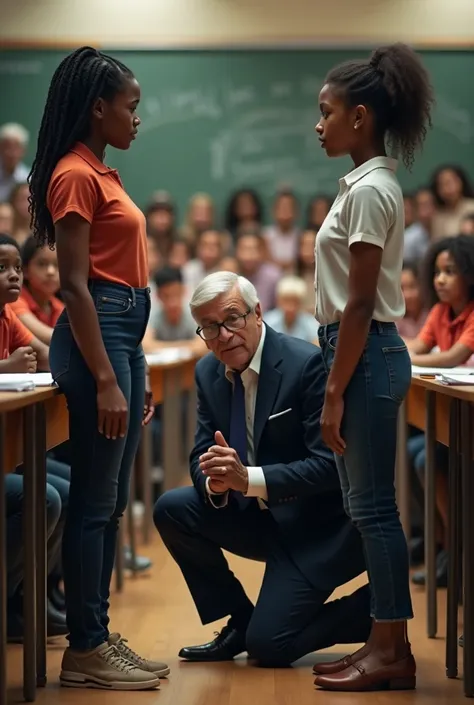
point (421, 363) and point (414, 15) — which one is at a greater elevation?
point (414, 15)

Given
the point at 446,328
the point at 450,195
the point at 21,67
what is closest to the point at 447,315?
the point at 446,328

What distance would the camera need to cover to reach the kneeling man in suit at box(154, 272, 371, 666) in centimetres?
280

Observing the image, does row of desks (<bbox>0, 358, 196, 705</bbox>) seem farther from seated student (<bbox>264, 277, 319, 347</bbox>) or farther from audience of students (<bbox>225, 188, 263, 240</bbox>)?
audience of students (<bbox>225, 188, 263, 240</bbox>)

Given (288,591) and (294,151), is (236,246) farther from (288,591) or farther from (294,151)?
(288,591)

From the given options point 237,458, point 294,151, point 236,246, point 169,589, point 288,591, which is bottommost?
point 169,589

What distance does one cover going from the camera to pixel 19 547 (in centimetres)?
285

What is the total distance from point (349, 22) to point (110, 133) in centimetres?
631

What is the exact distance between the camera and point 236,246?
7.95 metres

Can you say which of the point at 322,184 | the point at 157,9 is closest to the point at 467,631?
the point at 322,184

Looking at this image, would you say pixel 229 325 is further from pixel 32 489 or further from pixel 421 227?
pixel 421 227

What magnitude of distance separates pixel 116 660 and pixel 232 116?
654cm

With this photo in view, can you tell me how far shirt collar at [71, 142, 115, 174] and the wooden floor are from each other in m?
1.19

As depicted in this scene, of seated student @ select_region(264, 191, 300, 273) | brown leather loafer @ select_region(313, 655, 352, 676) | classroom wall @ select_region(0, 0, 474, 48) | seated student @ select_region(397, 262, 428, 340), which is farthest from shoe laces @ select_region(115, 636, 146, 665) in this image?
classroom wall @ select_region(0, 0, 474, 48)

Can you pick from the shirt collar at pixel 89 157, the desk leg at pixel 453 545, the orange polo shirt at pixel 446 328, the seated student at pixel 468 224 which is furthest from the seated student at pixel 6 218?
the desk leg at pixel 453 545
